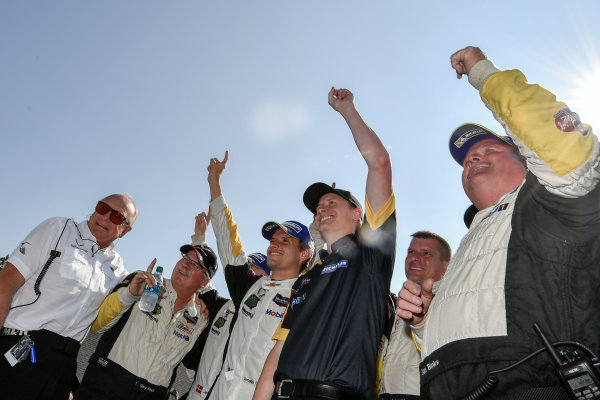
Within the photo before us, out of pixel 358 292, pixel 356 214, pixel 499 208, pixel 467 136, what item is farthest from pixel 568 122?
pixel 356 214

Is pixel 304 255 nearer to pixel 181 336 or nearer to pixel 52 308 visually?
pixel 181 336

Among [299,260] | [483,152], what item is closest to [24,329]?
[299,260]

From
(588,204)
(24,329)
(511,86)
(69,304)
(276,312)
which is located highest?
(511,86)

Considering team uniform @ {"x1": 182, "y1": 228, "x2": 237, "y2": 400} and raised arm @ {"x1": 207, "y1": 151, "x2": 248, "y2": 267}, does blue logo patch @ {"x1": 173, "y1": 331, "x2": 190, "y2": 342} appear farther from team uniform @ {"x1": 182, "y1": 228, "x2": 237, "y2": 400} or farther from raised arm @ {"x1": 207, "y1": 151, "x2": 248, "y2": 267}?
raised arm @ {"x1": 207, "y1": 151, "x2": 248, "y2": 267}

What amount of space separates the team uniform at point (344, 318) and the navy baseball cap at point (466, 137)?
69cm

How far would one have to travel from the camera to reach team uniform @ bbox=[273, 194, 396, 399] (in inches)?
105

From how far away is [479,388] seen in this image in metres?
1.68

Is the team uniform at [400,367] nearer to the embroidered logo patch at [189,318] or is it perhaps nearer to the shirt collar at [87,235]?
the embroidered logo patch at [189,318]

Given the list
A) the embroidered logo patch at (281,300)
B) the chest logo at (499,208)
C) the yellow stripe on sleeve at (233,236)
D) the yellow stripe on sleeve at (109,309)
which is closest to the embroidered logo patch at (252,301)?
the embroidered logo patch at (281,300)

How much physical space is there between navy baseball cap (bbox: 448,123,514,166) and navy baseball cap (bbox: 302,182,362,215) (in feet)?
3.42

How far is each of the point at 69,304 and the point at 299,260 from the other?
8.91 feet

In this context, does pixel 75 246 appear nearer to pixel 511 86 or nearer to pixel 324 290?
pixel 324 290

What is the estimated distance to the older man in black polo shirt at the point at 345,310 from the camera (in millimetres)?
2672

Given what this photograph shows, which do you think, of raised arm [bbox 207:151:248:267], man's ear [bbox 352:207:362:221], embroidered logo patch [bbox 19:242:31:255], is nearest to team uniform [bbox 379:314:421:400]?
man's ear [bbox 352:207:362:221]
